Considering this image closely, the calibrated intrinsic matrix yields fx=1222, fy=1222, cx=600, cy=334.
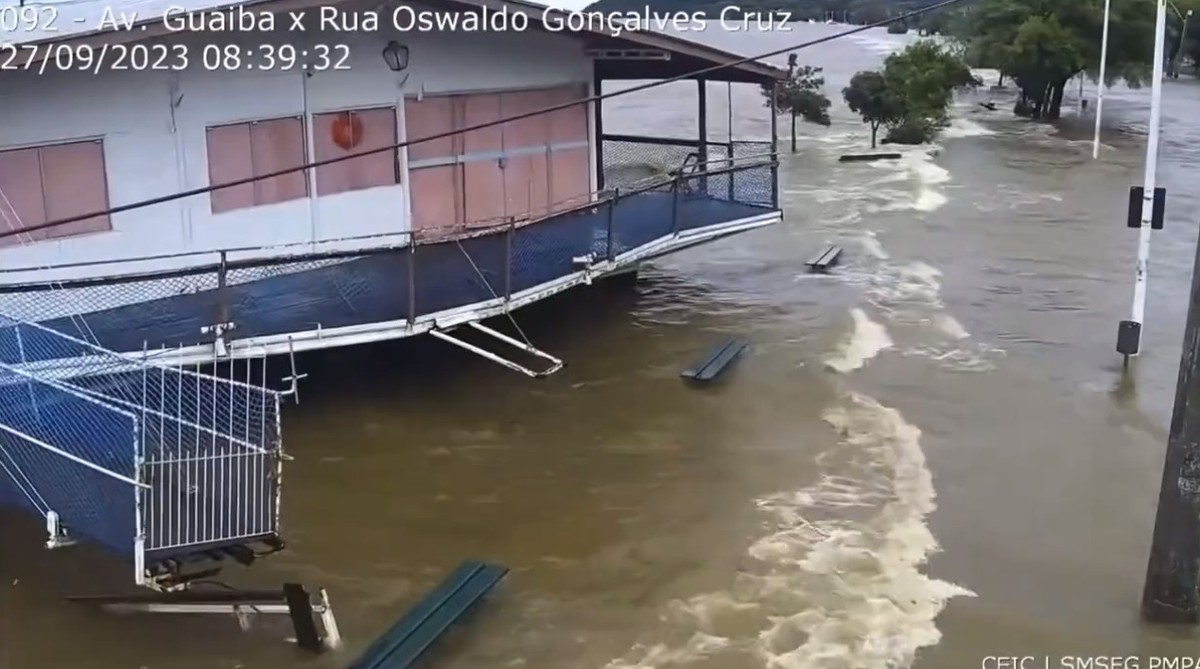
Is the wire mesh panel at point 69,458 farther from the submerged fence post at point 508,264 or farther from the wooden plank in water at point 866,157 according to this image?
the wooden plank in water at point 866,157

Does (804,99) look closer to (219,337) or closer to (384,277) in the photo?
(384,277)

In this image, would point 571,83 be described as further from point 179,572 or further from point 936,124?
point 936,124

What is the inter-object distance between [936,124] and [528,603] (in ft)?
115

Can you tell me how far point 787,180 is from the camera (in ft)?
102

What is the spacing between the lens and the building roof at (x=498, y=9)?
402 inches

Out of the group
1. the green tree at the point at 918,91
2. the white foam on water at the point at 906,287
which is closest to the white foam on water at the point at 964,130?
the green tree at the point at 918,91

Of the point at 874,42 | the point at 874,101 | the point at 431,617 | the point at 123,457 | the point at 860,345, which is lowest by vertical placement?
the point at 431,617

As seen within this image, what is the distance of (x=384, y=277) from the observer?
12.0 m

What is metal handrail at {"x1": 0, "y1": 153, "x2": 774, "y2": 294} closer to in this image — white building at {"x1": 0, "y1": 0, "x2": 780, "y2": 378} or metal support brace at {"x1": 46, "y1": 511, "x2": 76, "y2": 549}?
white building at {"x1": 0, "y1": 0, "x2": 780, "y2": 378}

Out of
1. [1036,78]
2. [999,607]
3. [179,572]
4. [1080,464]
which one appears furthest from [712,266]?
[1036,78]

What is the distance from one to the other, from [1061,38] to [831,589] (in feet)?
120

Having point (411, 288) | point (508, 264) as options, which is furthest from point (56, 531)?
point (508, 264)

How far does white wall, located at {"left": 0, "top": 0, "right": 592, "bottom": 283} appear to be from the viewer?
35.9 ft

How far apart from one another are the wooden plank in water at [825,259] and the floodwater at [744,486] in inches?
17.9
